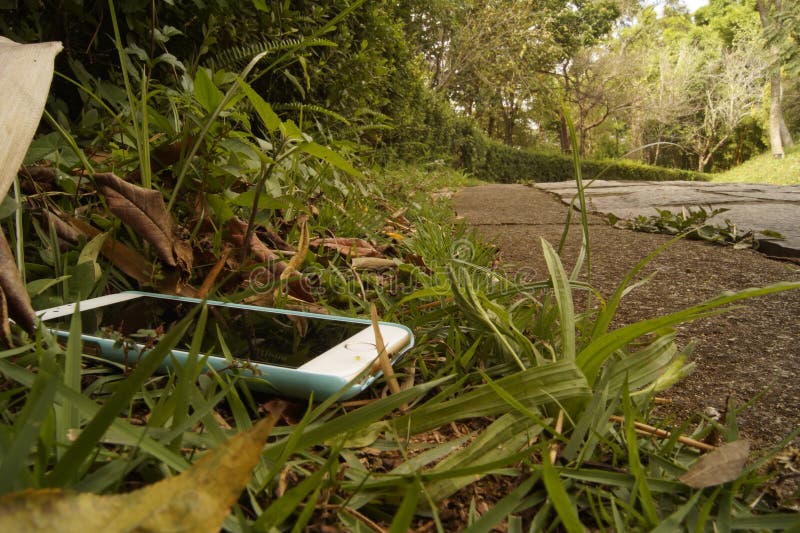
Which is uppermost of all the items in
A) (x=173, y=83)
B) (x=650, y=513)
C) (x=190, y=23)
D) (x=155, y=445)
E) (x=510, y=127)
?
(x=510, y=127)

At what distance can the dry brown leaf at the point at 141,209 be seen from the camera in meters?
1.06

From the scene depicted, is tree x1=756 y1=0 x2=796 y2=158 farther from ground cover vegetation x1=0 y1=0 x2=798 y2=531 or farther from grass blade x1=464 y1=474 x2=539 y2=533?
grass blade x1=464 y1=474 x2=539 y2=533

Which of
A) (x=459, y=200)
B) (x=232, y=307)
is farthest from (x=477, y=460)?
(x=459, y=200)

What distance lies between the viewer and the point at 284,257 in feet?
4.45

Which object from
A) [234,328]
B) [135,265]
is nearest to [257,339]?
[234,328]

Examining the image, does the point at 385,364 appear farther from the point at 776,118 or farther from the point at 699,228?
the point at 776,118

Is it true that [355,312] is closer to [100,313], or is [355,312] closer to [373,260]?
[373,260]

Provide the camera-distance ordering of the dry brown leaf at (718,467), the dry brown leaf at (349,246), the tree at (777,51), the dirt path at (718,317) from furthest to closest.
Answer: the tree at (777,51)
the dry brown leaf at (349,246)
the dirt path at (718,317)
the dry brown leaf at (718,467)

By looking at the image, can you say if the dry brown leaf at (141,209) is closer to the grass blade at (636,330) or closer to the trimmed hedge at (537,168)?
the grass blade at (636,330)

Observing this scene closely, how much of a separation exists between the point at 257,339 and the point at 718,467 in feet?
2.33

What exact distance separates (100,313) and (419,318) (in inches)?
24.8

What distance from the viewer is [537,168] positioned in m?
18.5

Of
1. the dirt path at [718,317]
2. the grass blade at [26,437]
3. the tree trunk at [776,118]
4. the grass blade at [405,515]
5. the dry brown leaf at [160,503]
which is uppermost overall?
the tree trunk at [776,118]

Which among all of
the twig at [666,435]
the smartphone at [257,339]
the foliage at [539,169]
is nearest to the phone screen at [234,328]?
the smartphone at [257,339]
